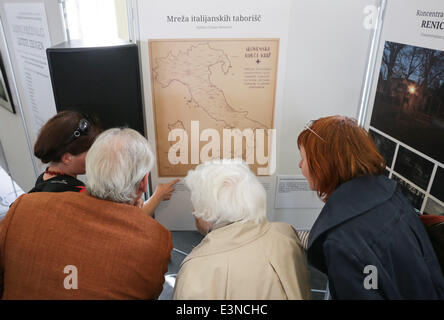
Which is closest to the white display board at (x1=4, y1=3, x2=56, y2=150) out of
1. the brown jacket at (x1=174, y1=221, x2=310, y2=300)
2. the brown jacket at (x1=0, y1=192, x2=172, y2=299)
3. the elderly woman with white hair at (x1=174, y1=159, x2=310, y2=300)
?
the brown jacket at (x1=0, y1=192, x2=172, y2=299)

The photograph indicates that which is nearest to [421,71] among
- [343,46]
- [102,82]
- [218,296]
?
[343,46]

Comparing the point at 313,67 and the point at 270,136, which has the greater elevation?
the point at 313,67

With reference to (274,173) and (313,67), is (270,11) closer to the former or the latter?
(313,67)

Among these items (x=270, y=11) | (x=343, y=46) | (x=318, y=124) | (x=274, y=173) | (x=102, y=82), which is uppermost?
(x=270, y=11)

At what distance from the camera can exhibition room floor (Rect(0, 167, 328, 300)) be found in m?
2.39

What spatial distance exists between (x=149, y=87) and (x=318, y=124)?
106 cm

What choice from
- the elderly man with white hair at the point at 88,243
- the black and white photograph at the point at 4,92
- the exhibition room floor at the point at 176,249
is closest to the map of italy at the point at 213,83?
the elderly man with white hair at the point at 88,243

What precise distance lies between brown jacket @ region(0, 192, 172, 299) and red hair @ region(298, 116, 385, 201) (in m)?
0.74

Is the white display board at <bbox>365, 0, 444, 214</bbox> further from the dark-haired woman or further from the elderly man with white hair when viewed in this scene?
the dark-haired woman

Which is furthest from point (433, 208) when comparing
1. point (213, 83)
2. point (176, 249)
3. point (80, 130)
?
point (176, 249)

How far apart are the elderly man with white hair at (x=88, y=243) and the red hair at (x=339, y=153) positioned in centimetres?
69

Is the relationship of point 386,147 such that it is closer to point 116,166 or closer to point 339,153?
point 339,153

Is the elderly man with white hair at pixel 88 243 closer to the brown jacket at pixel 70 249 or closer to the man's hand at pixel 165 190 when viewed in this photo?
the brown jacket at pixel 70 249

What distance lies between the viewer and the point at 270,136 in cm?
204
